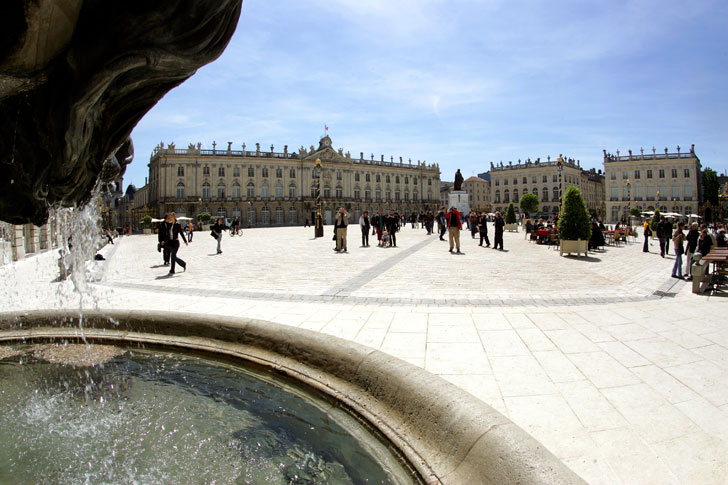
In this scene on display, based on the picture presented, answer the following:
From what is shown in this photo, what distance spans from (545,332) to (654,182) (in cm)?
8682

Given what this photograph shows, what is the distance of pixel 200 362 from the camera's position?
3.75 m

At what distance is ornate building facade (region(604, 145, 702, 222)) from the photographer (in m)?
71.3

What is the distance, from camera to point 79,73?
7.09 feet

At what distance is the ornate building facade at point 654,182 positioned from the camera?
71.3 m

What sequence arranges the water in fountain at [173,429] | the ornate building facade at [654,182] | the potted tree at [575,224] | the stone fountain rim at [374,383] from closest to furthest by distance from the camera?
the stone fountain rim at [374,383], the water in fountain at [173,429], the potted tree at [575,224], the ornate building facade at [654,182]

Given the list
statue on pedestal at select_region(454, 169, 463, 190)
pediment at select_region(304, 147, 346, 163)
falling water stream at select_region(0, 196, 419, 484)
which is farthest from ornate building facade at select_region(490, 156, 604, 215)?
falling water stream at select_region(0, 196, 419, 484)

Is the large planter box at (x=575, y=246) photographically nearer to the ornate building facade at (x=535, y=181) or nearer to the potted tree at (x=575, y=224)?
the potted tree at (x=575, y=224)

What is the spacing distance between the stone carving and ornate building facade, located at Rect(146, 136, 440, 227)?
2491 inches

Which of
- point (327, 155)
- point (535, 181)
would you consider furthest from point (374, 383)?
point (535, 181)

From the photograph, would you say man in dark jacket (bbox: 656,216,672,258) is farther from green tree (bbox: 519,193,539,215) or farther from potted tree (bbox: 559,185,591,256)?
green tree (bbox: 519,193,539,215)

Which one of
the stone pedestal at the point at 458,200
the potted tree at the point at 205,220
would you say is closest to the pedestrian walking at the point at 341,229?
the stone pedestal at the point at 458,200

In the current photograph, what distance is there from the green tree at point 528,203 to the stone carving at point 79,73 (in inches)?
3265

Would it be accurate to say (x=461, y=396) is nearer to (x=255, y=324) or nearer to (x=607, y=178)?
(x=255, y=324)

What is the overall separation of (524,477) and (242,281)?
7.38 m
